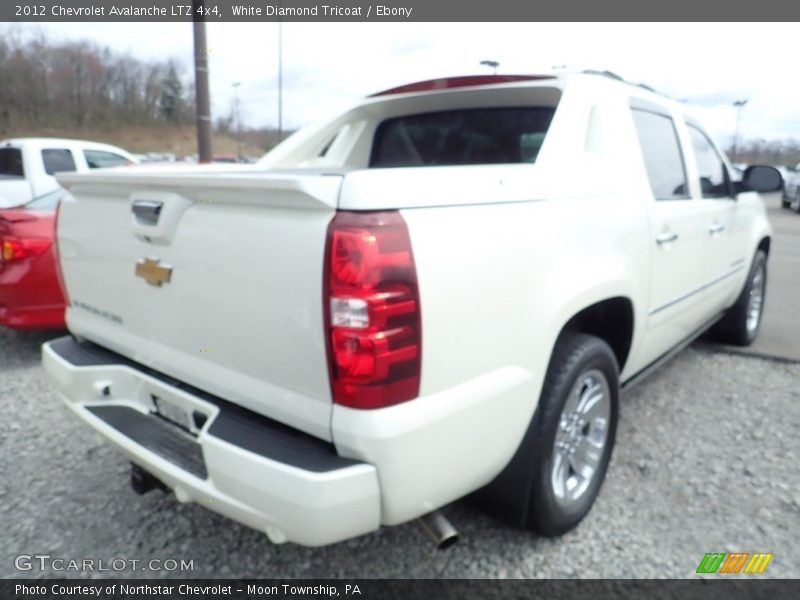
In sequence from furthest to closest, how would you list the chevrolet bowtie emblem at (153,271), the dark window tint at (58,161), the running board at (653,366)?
the dark window tint at (58,161) → the running board at (653,366) → the chevrolet bowtie emblem at (153,271)

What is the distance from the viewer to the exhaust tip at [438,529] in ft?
5.83

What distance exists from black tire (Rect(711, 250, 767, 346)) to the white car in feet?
26.8

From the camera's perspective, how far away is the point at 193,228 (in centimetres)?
185

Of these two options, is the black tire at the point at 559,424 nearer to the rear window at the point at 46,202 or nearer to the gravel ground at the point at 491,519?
the gravel ground at the point at 491,519

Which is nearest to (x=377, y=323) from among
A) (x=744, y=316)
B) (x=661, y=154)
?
(x=661, y=154)

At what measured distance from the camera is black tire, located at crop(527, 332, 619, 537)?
2.09 meters

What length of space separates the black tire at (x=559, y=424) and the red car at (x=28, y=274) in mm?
3714

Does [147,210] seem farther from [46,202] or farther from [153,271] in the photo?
[46,202]

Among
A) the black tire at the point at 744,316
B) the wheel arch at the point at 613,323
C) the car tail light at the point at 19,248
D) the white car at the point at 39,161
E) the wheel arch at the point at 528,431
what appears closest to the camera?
the wheel arch at the point at 528,431

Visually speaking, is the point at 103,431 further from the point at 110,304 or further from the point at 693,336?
the point at 693,336

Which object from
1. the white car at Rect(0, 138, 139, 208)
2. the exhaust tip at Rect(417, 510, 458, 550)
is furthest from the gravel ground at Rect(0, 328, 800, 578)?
the white car at Rect(0, 138, 139, 208)

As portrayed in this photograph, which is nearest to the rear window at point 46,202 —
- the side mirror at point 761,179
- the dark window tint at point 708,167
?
the dark window tint at point 708,167

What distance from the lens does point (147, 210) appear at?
1.98 meters
